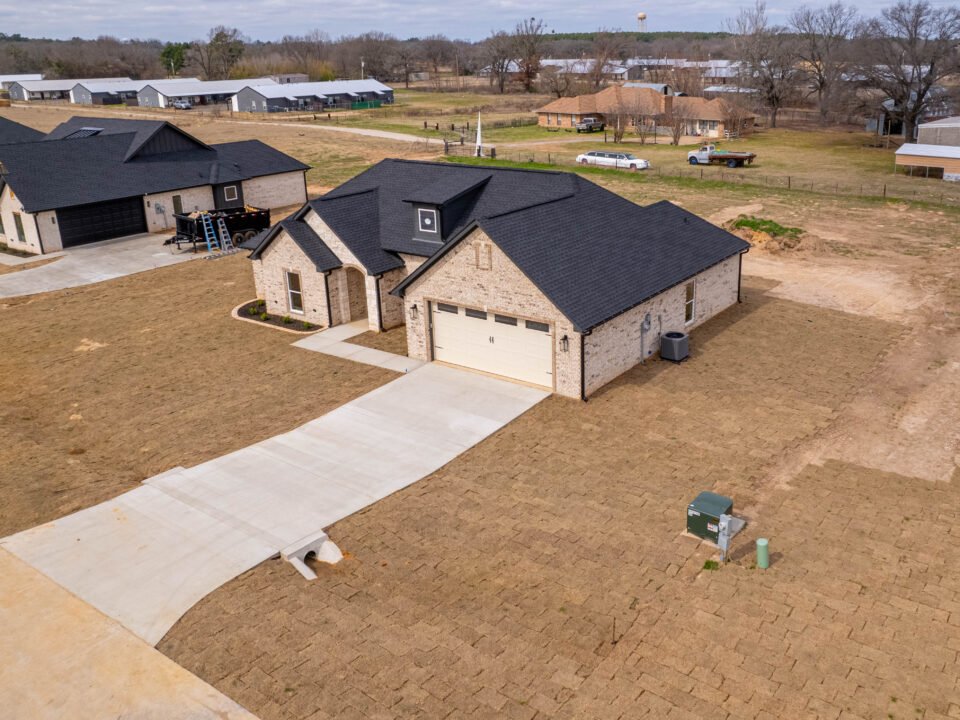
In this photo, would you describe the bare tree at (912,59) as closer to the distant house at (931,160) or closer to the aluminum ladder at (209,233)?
the distant house at (931,160)

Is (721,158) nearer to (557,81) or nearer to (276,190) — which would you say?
(276,190)

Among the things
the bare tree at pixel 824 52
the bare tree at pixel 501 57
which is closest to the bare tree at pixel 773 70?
the bare tree at pixel 824 52

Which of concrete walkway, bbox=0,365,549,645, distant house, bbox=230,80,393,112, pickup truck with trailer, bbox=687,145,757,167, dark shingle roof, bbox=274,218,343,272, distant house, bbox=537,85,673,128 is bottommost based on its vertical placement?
concrete walkway, bbox=0,365,549,645

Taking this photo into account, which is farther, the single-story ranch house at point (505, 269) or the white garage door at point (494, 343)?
the white garage door at point (494, 343)

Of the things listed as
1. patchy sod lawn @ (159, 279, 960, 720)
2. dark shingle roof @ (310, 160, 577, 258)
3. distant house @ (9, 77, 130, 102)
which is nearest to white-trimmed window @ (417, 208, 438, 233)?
dark shingle roof @ (310, 160, 577, 258)

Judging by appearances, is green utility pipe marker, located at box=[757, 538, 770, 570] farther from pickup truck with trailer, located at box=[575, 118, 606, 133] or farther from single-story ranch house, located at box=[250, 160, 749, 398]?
pickup truck with trailer, located at box=[575, 118, 606, 133]
